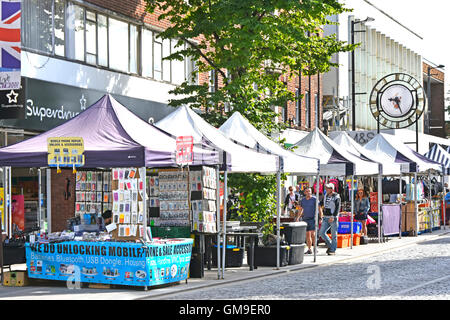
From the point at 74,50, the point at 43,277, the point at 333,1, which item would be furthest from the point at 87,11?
the point at 43,277

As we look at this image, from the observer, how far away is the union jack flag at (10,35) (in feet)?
59.9

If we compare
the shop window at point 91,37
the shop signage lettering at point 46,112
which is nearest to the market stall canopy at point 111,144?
the shop signage lettering at point 46,112

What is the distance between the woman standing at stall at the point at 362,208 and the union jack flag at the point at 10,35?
46.2ft

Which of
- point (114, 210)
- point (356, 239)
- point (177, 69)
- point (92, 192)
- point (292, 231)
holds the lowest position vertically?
point (356, 239)

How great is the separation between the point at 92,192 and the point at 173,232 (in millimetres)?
2015

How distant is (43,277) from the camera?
16.3 m

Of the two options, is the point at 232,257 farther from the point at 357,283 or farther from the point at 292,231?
the point at 357,283

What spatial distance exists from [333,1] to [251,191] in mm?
5663

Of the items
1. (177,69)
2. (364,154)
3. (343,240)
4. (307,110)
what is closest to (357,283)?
(343,240)

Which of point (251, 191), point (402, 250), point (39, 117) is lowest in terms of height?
point (402, 250)

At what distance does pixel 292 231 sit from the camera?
20703mm

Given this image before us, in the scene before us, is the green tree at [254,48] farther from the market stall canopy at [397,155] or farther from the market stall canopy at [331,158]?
the market stall canopy at [397,155]

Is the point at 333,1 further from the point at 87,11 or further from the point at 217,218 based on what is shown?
the point at 217,218

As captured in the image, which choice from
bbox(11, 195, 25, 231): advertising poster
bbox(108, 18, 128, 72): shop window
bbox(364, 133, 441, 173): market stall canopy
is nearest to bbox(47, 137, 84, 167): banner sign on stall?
bbox(11, 195, 25, 231): advertising poster
